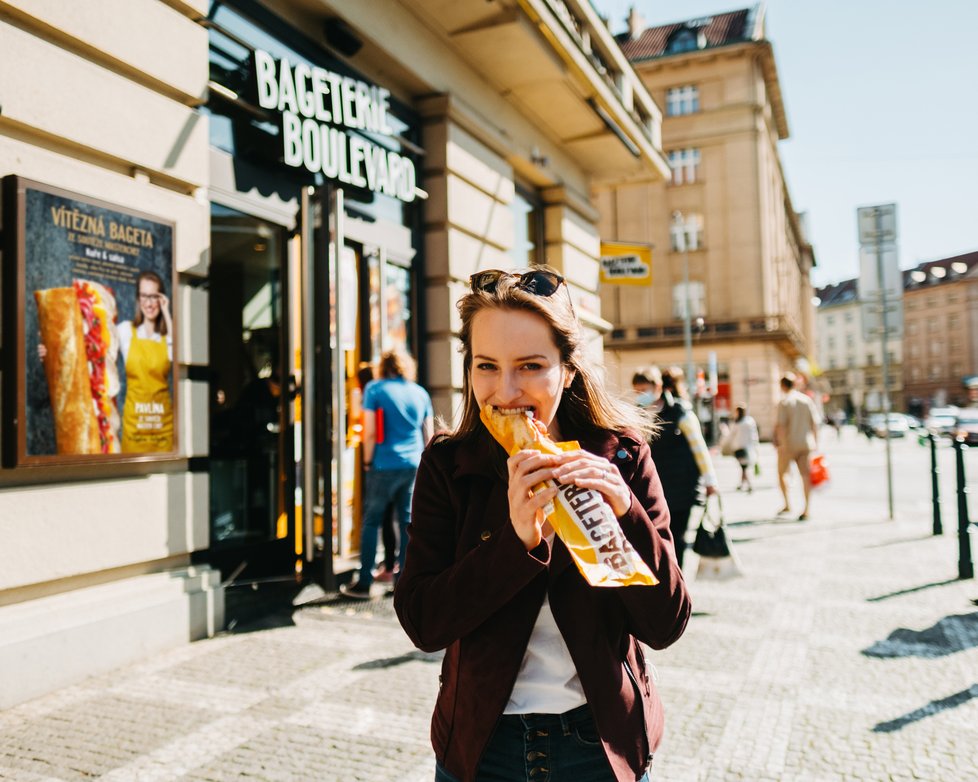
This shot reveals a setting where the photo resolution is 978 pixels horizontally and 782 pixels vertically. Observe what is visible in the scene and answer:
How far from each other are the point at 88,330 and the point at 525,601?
4056mm

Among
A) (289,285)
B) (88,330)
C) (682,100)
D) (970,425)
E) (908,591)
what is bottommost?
(970,425)

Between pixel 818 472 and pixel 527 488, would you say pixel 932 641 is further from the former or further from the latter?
A: pixel 527 488

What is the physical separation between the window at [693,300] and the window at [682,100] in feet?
29.5

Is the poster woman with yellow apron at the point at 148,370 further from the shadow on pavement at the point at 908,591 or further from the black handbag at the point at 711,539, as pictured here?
the shadow on pavement at the point at 908,591

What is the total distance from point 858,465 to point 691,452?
62.6 feet

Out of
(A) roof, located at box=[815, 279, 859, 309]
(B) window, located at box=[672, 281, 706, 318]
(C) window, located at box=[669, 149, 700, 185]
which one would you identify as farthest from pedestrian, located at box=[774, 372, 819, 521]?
(A) roof, located at box=[815, 279, 859, 309]

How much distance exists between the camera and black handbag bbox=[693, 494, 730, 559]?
525 cm

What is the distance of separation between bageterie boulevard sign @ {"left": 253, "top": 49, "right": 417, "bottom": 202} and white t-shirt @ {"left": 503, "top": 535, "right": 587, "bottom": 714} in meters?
5.63

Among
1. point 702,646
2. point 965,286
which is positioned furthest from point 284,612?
point 965,286

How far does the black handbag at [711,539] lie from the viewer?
5254 mm

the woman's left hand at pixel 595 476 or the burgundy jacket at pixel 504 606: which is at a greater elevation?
the woman's left hand at pixel 595 476

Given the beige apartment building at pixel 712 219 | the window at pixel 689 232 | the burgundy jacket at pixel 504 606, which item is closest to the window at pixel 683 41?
the beige apartment building at pixel 712 219

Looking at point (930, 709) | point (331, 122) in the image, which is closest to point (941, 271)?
point (331, 122)

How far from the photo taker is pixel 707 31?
43469 millimetres
